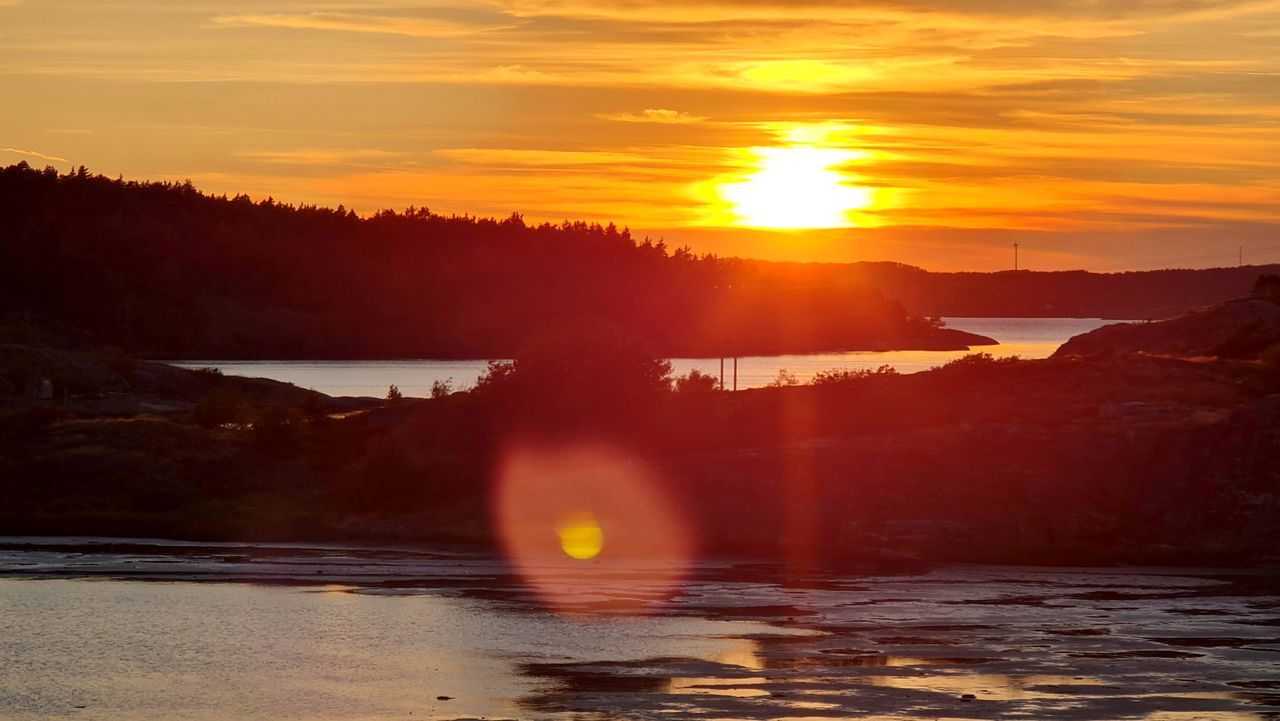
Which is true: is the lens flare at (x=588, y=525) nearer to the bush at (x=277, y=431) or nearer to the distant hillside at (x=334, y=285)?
the bush at (x=277, y=431)

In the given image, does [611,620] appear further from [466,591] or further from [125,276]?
[125,276]

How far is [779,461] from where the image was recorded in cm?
4212

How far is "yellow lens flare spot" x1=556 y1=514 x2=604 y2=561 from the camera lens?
36938 millimetres

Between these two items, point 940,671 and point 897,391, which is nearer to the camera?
point 940,671

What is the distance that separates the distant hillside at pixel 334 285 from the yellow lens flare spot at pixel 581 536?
9532 centimetres

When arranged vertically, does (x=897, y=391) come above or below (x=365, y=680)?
above

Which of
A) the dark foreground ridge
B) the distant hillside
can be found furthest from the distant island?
the dark foreground ridge

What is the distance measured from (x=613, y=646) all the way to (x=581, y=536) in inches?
548

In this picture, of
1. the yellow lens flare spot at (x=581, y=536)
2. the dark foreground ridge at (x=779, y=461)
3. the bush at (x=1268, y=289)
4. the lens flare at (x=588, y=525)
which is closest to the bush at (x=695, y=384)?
the dark foreground ridge at (x=779, y=461)

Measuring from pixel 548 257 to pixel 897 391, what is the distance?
465ft

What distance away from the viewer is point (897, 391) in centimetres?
5034

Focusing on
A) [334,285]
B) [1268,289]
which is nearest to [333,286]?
[334,285]

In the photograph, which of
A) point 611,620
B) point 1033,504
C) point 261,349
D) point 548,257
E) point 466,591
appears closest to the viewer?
point 611,620

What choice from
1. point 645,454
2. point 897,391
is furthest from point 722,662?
point 897,391
